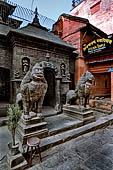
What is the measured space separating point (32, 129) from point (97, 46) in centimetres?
720

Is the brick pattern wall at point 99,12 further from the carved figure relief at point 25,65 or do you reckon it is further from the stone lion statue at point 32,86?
the stone lion statue at point 32,86

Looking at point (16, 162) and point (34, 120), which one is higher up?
point (34, 120)

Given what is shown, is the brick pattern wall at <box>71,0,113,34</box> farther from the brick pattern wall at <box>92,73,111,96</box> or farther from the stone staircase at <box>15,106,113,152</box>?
the stone staircase at <box>15,106,113,152</box>

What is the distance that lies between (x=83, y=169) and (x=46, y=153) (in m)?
1.07

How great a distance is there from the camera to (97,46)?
7.32 m

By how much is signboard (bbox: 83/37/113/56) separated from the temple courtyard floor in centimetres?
560

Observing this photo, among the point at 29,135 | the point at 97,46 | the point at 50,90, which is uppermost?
the point at 97,46

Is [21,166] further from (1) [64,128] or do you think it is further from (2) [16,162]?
(1) [64,128]

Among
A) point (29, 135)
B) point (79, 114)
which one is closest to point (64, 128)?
point (79, 114)

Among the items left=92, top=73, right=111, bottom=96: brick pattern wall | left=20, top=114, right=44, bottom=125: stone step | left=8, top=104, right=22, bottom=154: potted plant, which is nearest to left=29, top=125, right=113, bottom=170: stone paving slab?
left=8, top=104, right=22, bottom=154: potted plant

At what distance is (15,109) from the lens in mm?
2477

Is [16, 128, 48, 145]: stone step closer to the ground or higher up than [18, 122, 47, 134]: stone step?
closer to the ground

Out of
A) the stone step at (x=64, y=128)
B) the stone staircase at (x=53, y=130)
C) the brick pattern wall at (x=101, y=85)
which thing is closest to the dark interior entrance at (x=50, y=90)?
the stone staircase at (x=53, y=130)

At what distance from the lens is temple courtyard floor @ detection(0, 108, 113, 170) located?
7.79 ft
